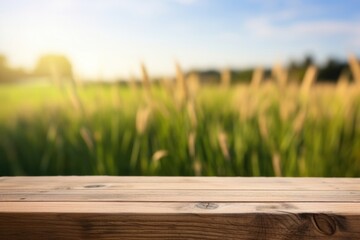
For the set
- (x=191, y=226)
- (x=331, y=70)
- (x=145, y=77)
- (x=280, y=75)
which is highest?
(x=191, y=226)

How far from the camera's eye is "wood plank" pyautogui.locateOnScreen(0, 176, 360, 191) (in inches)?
34.3

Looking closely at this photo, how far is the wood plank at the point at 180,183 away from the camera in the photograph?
34.3 inches

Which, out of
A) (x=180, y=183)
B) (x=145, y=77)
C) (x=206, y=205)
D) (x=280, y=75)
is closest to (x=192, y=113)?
(x=145, y=77)

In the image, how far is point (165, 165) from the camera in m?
1.64

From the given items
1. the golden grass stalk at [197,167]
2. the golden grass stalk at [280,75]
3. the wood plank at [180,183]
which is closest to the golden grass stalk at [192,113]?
the golden grass stalk at [197,167]

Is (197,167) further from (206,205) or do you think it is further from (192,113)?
(206,205)

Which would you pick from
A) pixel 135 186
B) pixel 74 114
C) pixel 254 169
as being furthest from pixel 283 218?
pixel 74 114

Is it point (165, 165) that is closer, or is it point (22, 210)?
point (22, 210)

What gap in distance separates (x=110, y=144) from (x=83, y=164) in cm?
12

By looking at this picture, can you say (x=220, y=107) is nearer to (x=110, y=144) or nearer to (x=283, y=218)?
(x=110, y=144)

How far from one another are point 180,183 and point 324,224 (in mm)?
271

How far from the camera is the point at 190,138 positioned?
147 cm

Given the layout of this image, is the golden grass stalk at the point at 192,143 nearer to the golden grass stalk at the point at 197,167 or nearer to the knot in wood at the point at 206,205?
the golden grass stalk at the point at 197,167

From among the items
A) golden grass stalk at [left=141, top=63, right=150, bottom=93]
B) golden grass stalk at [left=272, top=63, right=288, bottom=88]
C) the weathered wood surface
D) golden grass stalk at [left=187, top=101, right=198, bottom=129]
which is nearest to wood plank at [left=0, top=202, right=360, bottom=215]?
the weathered wood surface
